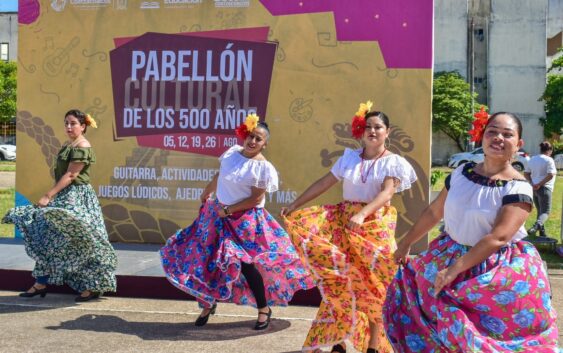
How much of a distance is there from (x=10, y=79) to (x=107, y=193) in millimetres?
38118

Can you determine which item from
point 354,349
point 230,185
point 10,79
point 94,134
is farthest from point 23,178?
point 10,79

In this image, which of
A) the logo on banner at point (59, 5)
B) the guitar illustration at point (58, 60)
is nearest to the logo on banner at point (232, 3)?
the guitar illustration at point (58, 60)

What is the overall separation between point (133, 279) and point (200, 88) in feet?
9.96

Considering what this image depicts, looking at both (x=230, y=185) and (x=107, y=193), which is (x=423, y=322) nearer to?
(x=230, y=185)

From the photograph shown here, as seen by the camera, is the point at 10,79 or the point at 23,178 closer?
the point at 23,178

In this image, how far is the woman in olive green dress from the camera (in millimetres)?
7168

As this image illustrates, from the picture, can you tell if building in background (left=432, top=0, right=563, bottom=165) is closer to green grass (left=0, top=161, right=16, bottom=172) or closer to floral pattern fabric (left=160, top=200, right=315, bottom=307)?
green grass (left=0, top=161, right=16, bottom=172)

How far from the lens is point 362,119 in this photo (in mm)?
5637

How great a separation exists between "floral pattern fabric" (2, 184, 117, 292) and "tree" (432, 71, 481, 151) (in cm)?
4780

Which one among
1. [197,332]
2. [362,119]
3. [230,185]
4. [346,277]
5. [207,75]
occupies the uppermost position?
[207,75]

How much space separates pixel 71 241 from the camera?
7.26 meters

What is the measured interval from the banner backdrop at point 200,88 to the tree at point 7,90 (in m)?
35.9

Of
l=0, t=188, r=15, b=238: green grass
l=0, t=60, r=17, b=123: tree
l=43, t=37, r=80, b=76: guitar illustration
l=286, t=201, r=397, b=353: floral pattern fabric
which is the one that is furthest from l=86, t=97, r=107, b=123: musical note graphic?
l=0, t=60, r=17, b=123: tree

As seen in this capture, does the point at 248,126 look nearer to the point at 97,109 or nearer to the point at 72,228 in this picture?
the point at 72,228
